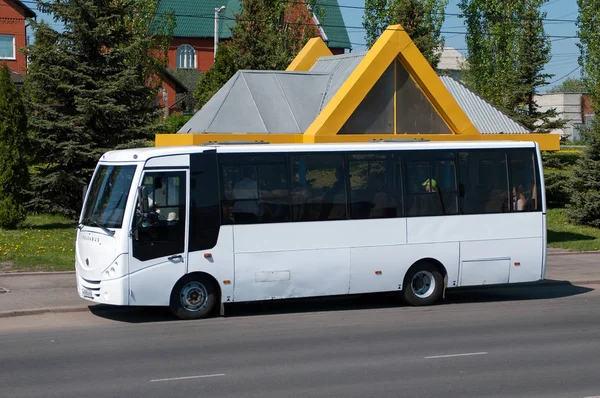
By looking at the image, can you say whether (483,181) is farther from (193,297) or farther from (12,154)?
(12,154)

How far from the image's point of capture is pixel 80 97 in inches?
1057

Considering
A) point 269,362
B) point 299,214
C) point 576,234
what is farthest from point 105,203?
point 576,234

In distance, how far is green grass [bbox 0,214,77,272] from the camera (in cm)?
1864

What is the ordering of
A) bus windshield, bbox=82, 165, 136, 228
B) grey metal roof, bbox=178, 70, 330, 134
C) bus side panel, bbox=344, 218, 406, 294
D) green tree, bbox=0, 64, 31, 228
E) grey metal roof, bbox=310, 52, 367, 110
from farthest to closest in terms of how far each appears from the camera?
1. green tree, bbox=0, 64, 31, 228
2. grey metal roof, bbox=310, 52, 367, 110
3. grey metal roof, bbox=178, 70, 330, 134
4. bus side panel, bbox=344, 218, 406, 294
5. bus windshield, bbox=82, 165, 136, 228

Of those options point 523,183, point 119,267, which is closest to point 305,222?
point 119,267

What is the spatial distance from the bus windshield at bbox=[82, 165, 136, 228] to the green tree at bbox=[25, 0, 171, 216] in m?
13.0

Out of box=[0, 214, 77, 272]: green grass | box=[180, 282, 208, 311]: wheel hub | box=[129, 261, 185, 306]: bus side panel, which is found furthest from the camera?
box=[0, 214, 77, 272]: green grass


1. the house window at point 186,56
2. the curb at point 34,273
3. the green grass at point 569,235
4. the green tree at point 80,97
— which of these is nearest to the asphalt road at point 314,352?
the curb at point 34,273

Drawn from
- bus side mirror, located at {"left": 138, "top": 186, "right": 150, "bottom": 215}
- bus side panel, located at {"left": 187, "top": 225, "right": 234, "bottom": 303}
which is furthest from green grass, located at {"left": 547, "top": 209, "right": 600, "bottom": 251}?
bus side mirror, located at {"left": 138, "top": 186, "right": 150, "bottom": 215}

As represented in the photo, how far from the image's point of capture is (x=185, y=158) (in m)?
13.8

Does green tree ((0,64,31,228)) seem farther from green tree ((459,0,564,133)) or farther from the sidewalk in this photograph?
green tree ((459,0,564,133))

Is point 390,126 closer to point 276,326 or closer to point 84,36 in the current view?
point 276,326

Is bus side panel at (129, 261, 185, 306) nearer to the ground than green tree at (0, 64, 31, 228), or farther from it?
nearer to the ground

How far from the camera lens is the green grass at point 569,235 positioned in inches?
992
